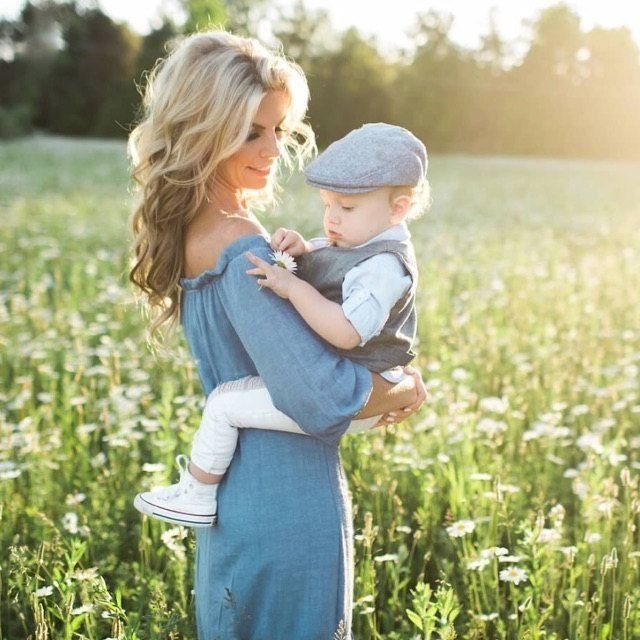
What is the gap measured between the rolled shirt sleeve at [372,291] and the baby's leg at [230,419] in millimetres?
278

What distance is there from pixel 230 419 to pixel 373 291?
47 cm

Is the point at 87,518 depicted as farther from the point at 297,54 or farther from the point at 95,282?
the point at 297,54

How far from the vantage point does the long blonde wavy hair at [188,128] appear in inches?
98.0

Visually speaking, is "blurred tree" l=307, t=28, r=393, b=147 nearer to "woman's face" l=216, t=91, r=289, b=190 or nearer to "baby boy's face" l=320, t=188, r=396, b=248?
"woman's face" l=216, t=91, r=289, b=190

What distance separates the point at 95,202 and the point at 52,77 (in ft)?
103

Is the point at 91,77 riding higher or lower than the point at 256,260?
higher

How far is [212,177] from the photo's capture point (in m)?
2.62

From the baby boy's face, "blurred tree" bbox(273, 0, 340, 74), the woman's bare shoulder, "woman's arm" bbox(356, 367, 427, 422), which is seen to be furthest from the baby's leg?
"blurred tree" bbox(273, 0, 340, 74)

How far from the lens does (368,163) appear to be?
94.0 inches

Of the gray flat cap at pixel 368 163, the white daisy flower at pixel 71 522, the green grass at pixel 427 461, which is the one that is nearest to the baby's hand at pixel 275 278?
the gray flat cap at pixel 368 163

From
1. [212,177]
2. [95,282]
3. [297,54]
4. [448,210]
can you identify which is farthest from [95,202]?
[297,54]

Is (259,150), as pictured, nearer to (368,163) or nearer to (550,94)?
(368,163)

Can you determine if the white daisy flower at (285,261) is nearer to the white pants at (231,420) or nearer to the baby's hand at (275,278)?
the baby's hand at (275,278)

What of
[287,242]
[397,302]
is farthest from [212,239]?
[397,302]
